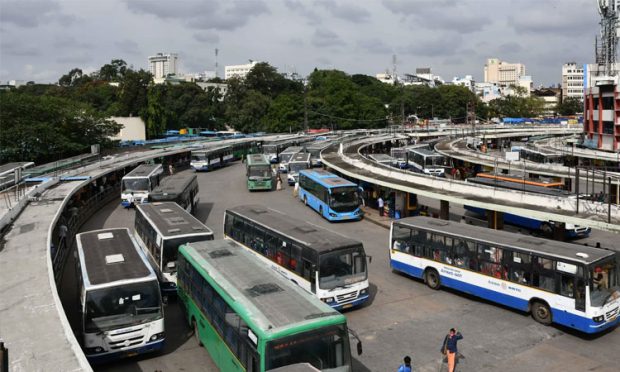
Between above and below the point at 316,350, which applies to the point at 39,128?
above

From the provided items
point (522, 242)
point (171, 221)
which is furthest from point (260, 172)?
point (522, 242)

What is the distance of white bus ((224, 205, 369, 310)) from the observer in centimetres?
1521

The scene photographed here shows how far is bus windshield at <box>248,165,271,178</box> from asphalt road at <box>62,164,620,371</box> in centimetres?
2017

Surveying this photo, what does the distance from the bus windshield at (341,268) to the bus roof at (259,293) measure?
8.02ft

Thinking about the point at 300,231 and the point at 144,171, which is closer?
the point at 300,231

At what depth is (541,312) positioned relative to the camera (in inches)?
576

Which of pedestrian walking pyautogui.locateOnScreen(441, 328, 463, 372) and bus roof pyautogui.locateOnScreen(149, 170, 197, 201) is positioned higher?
bus roof pyautogui.locateOnScreen(149, 170, 197, 201)

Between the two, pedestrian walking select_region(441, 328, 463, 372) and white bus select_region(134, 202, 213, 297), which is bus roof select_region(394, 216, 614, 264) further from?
white bus select_region(134, 202, 213, 297)

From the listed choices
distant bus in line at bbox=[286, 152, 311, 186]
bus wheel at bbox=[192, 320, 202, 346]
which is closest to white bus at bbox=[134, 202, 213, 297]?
bus wheel at bbox=[192, 320, 202, 346]

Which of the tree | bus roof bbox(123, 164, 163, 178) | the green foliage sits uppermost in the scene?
the tree

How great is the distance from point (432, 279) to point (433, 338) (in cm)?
404

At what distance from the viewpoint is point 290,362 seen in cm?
922

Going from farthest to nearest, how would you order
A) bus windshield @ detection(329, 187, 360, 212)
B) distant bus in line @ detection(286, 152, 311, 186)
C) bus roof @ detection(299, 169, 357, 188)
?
distant bus in line @ detection(286, 152, 311, 186), bus roof @ detection(299, 169, 357, 188), bus windshield @ detection(329, 187, 360, 212)

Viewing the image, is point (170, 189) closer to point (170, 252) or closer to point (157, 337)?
point (170, 252)
